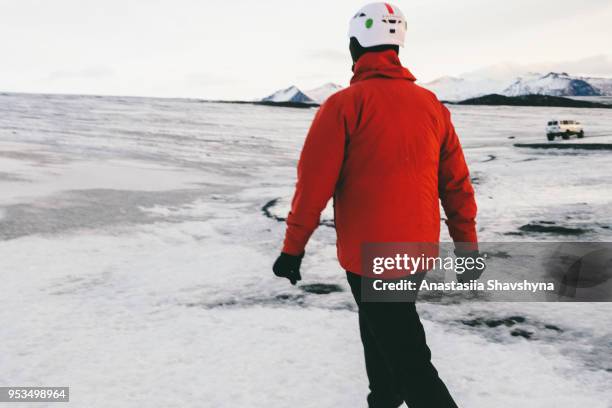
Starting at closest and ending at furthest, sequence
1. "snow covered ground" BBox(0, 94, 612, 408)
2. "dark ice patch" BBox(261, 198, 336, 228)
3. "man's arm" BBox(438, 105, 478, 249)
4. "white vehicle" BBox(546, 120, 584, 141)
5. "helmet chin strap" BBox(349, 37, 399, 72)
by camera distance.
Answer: "helmet chin strap" BBox(349, 37, 399, 72) < "man's arm" BBox(438, 105, 478, 249) < "snow covered ground" BBox(0, 94, 612, 408) < "dark ice patch" BBox(261, 198, 336, 228) < "white vehicle" BBox(546, 120, 584, 141)

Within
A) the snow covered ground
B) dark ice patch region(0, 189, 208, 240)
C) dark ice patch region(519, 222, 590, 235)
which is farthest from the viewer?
dark ice patch region(0, 189, 208, 240)

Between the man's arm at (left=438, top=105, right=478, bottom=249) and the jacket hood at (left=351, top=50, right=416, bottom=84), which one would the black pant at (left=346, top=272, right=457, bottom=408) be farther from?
the jacket hood at (left=351, top=50, right=416, bottom=84)

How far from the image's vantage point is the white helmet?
192 cm

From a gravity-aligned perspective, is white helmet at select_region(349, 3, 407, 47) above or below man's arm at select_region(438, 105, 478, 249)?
above

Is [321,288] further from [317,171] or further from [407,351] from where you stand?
[317,171]

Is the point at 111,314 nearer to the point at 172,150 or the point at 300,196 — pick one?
the point at 300,196

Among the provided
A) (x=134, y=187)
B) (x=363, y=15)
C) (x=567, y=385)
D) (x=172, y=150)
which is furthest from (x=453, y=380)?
(x=172, y=150)

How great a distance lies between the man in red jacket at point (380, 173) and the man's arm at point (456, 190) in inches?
4.5

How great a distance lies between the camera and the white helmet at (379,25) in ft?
6.31

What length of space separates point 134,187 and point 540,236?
6.93 meters

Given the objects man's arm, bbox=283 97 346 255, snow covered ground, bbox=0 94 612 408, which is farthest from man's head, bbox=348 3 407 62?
snow covered ground, bbox=0 94 612 408

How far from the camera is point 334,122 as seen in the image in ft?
6.02

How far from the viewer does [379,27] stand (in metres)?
1.92

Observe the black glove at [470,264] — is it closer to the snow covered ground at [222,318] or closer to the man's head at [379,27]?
the snow covered ground at [222,318]
